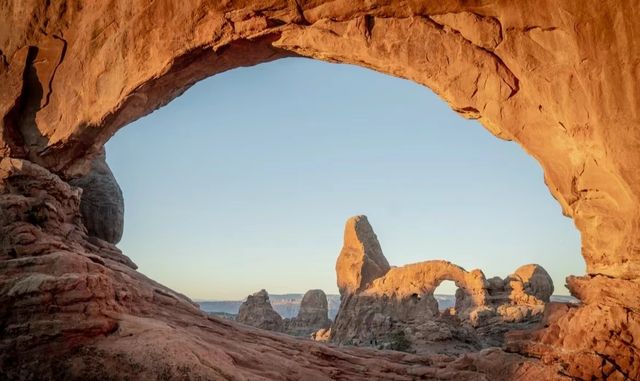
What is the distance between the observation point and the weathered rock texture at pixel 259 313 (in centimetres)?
4078

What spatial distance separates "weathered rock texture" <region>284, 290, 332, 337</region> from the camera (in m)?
50.0

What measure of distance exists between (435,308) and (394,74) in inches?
1204

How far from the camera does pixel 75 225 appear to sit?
12.6 m

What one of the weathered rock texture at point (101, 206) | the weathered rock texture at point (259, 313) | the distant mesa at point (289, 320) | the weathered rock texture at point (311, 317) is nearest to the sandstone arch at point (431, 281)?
the distant mesa at point (289, 320)

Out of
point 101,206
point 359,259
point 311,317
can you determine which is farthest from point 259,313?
point 101,206

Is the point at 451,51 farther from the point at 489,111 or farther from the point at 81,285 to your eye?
the point at 81,285

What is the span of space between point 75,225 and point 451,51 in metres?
11.5

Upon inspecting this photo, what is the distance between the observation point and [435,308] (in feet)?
123

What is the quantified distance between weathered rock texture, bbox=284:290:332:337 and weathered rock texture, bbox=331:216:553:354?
666 cm

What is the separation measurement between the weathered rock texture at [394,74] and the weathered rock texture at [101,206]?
2.57 meters

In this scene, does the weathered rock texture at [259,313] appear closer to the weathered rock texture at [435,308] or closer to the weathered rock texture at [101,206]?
the weathered rock texture at [435,308]

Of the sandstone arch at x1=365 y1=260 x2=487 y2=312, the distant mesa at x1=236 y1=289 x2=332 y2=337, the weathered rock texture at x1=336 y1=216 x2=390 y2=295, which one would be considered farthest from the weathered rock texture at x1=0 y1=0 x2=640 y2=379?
the weathered rock texture at x1=336 y1=216 x2=390 y2=295

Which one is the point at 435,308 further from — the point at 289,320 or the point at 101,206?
the point at 101,206

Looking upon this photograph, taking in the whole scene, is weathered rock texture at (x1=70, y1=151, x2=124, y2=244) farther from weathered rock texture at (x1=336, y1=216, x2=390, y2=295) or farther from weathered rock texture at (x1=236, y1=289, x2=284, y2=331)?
weathered rock texture at (x1=336, y1=216, x2=390, y2=295)
